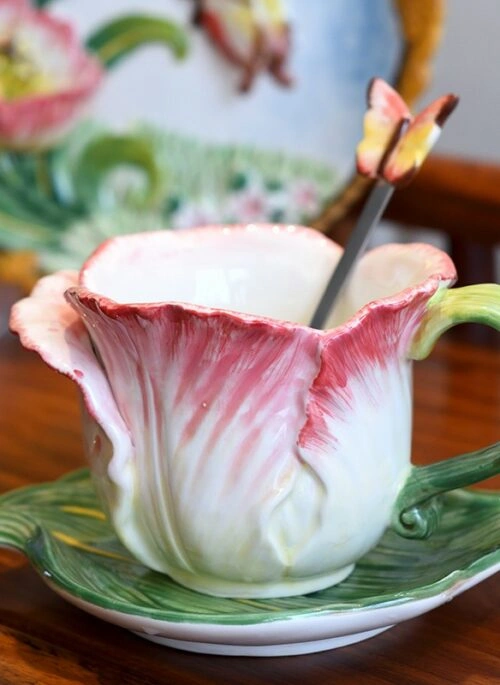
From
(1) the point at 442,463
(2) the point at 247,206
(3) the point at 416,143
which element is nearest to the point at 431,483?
(1) the point at 442,463

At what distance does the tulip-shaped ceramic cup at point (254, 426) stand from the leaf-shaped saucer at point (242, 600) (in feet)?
0.03

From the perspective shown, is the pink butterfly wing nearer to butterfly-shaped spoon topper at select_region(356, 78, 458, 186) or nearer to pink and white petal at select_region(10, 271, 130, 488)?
butterfly-shaped spoon topper at select_region(356, 78, 458, 186)

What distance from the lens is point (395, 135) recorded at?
1.26 feet

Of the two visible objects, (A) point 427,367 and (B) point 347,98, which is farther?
(B) point 347,98

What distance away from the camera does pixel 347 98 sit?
79 centimetres

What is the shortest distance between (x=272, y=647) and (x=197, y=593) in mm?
31

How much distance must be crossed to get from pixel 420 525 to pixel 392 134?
0.13 metres

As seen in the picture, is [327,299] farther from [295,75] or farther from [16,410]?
[295,75]

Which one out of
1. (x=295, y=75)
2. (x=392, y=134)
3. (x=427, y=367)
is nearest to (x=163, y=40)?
(x=295, y=75)

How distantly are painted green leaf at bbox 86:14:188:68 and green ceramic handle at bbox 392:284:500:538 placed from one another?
50 cm

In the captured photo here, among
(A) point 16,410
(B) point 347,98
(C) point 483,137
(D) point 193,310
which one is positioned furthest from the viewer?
(C) point 483,137

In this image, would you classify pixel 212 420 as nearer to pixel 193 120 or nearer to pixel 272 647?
pixel 272 647

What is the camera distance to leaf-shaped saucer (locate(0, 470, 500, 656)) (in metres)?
0.32

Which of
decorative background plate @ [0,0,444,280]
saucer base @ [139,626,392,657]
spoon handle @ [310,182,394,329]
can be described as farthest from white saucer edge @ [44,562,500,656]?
decorative background plate @ [0,0,444,280]
